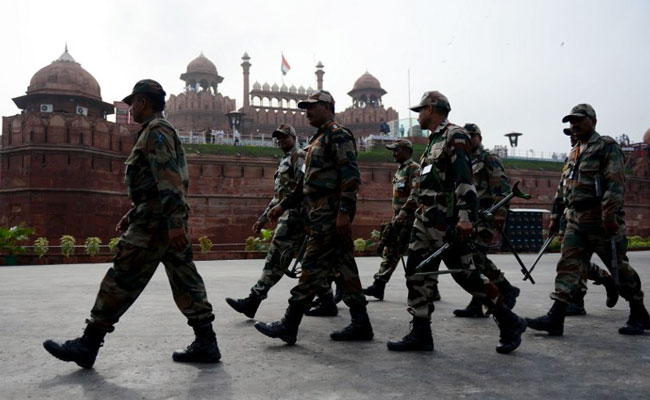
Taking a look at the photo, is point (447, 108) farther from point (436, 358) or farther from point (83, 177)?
point (83, 177)

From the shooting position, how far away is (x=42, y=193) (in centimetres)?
2241

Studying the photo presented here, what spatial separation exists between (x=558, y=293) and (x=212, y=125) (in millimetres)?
44238

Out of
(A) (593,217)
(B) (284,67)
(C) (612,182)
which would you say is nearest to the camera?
(C) (612,182)

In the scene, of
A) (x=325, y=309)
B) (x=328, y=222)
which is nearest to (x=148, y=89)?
(x=328, y=222)

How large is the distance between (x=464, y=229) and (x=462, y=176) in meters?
0.35

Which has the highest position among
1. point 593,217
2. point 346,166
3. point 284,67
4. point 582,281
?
point 284,67

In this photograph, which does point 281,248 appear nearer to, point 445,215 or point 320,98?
point 320,98

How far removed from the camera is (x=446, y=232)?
3424mm

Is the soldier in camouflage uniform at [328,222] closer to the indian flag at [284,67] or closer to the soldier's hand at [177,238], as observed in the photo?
the soldier's hand at [177,238]

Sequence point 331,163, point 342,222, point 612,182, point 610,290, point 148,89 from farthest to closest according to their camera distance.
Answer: point 610,290 → point 612,182 → point 331,163 → point 342,222 → point 148,89

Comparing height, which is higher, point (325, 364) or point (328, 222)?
point (328, 222)

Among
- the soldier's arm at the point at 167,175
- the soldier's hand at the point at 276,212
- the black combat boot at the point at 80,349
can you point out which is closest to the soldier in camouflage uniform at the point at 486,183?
the soldier's hand at the point at 276,212

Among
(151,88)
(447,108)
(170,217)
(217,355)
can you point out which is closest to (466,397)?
(217,355)

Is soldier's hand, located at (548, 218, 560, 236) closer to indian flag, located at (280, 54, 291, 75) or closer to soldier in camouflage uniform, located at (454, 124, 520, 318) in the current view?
soldier in camouflage uniform, located at (454, 124, 520, 318)
